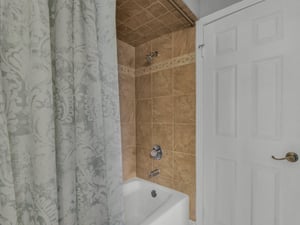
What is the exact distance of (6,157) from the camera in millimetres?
453

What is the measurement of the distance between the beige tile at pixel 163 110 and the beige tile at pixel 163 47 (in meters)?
0.41

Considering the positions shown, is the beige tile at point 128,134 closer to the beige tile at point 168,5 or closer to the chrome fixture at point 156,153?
the chrome fixture at point 156,153

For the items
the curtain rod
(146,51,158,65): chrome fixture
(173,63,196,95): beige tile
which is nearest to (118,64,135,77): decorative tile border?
(146,51,158,65): chrome fixture

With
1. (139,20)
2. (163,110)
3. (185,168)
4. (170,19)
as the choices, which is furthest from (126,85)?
(185,168)

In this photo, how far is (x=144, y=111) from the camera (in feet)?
6.01

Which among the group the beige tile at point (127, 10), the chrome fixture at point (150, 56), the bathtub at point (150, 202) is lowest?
the bathtub at point (150, 202)

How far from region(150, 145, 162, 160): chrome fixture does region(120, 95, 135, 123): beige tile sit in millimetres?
431

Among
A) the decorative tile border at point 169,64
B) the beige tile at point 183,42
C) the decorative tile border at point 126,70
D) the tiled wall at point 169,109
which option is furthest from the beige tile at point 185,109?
the decorative tile border at point 126,70

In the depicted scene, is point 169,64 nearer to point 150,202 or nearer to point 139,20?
point 139,20

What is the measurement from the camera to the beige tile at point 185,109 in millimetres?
1479

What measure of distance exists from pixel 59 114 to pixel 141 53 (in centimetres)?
144

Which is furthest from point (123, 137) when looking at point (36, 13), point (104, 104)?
point (36, 13)
